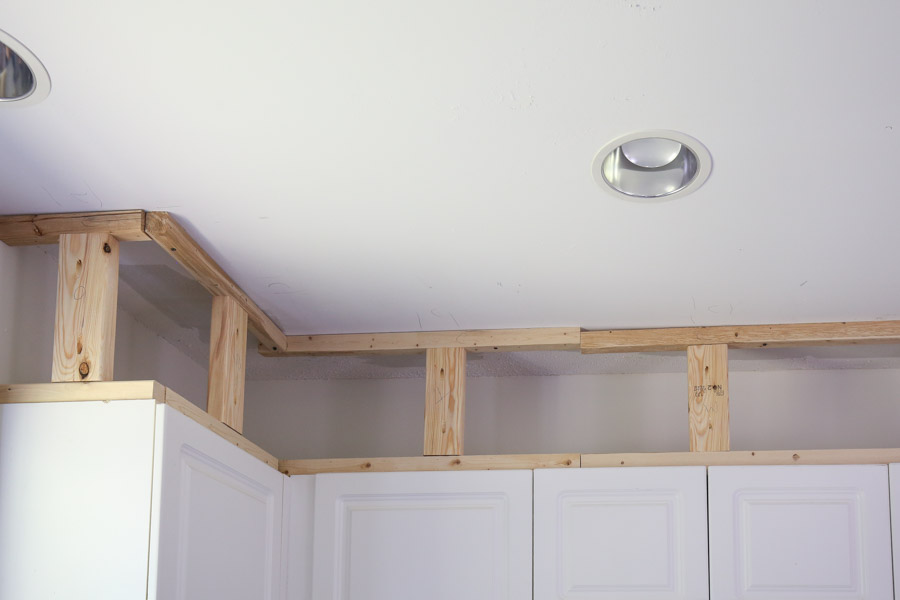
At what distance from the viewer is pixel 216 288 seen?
2861 mm

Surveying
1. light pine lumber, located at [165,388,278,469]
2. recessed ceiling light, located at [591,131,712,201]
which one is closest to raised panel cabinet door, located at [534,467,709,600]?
light pine lumber, located at [165,388,278,469]

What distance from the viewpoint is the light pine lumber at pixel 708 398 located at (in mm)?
3117

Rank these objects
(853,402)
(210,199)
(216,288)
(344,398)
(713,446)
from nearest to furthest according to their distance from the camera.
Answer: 1. (210,199)
2. (216,288)
3. (713,446)
4. (853,402)
5. (344,398)

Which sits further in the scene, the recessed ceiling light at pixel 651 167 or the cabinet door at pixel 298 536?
the cabinet door at pixel 298 536

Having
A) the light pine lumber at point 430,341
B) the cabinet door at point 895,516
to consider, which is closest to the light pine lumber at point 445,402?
the light pine lumber at point 430,341

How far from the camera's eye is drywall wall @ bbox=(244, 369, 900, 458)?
3.53 meters

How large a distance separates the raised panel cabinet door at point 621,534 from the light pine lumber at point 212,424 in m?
0.75

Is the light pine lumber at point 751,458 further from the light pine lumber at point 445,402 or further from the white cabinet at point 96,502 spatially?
the white cabinet at point 96,502

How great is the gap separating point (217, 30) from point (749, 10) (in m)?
0.84

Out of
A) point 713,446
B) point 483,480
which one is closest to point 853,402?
point 713,446

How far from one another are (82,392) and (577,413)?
1762mm

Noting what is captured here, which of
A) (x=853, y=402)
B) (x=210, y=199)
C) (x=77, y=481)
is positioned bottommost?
(x=77, y=481)

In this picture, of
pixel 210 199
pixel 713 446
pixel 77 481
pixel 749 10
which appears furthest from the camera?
pixel 713 446

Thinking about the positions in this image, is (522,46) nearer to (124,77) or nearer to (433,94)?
(433,94)
